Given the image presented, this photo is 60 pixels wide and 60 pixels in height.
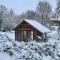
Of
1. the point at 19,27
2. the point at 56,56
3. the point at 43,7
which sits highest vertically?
the point at 43,7

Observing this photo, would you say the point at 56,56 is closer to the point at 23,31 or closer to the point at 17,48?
the point at 17,48

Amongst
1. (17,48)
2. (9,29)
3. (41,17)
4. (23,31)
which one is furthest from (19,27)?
(41,17)

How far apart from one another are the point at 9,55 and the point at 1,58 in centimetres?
105

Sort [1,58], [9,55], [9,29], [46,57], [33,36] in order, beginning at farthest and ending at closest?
[9,29], [33,36], [46,57], [9,55], [1,58]

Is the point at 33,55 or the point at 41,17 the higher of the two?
the point at 41,17

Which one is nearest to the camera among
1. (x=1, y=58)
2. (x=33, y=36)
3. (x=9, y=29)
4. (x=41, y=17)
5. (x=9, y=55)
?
(x=1, y=58)

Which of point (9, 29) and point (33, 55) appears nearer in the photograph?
point (33, 55)

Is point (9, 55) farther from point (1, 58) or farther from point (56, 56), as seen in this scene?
point (56, 56)

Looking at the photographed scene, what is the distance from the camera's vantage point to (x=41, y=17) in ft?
208

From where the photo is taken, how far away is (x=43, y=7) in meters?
63.9

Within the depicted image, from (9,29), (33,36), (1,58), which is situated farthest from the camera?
(9,29)

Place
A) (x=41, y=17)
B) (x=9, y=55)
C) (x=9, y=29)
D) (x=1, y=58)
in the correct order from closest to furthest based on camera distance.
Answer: (x=1, y=58) → (x=9, y=55) → (x=9, y=29) → (x=41, y=17)

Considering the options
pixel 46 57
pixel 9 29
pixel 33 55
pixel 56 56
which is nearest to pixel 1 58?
pixel 33 55

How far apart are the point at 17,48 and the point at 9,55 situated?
1950mm
